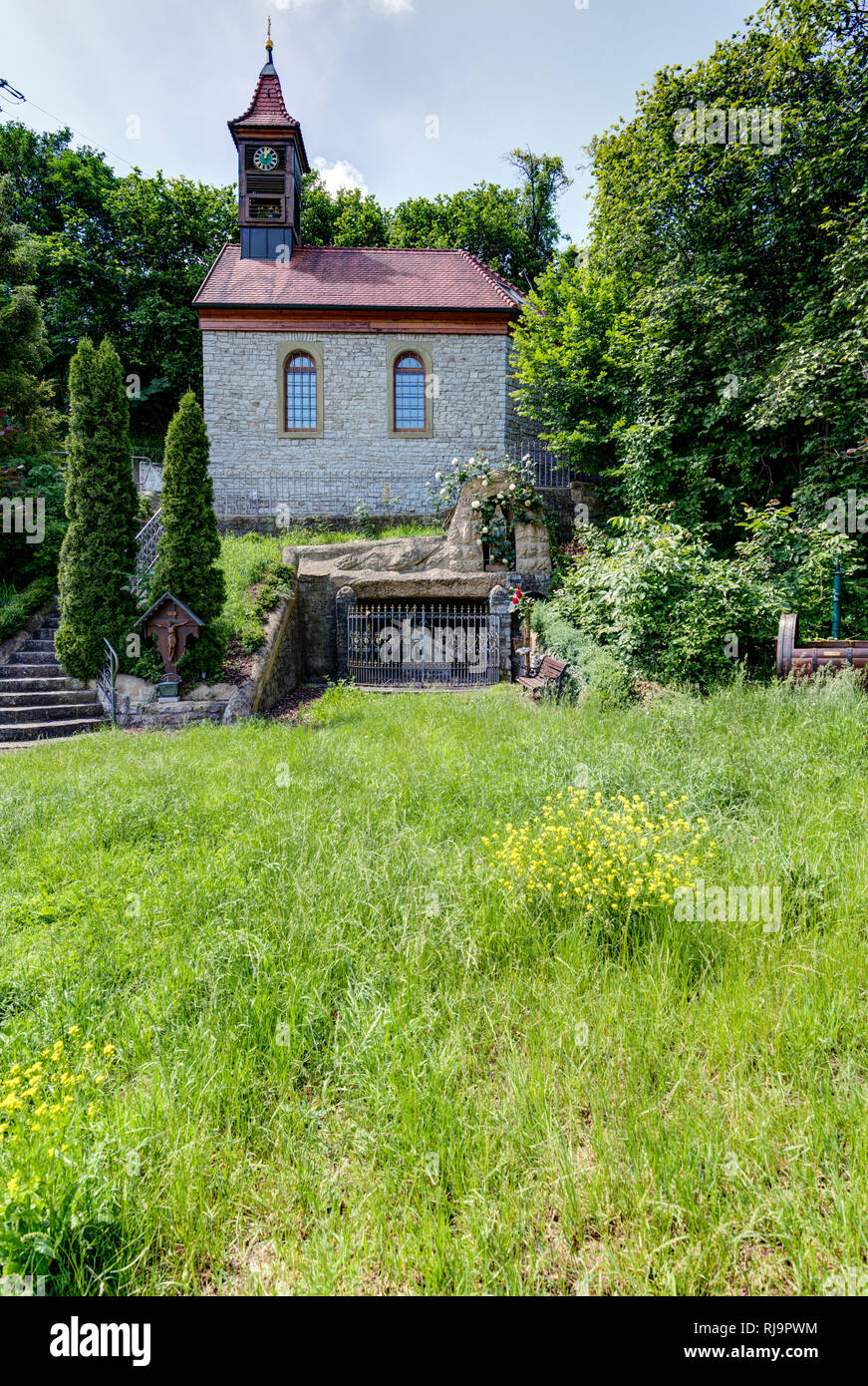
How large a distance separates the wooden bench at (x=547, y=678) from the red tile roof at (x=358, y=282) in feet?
42.9

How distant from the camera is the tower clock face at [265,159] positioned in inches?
747

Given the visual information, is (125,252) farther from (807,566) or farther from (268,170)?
(807,566)

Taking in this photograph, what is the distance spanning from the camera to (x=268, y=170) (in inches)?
752

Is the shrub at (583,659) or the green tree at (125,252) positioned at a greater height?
the green tree at (125,252)

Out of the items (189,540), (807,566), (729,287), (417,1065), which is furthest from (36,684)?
(729,287)

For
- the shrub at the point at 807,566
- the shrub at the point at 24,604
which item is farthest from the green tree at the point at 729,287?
the shrub at the point at 24,604

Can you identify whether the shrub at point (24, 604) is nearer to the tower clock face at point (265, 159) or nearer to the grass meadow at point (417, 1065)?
the grass meadow at point (417, 1065)

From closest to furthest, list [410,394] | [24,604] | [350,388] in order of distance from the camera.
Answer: [24,604] < [350,388] < [410,394]

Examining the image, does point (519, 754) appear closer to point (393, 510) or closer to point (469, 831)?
point (469, 831)

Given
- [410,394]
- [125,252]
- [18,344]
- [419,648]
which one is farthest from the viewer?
[125,252]

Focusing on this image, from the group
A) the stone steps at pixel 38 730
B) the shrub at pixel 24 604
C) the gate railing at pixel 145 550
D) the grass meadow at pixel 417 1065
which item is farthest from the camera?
the shrub at pixel 24 604

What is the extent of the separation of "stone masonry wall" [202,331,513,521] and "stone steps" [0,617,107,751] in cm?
942

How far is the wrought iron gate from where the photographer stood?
12.1m

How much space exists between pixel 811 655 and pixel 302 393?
16254 mm
